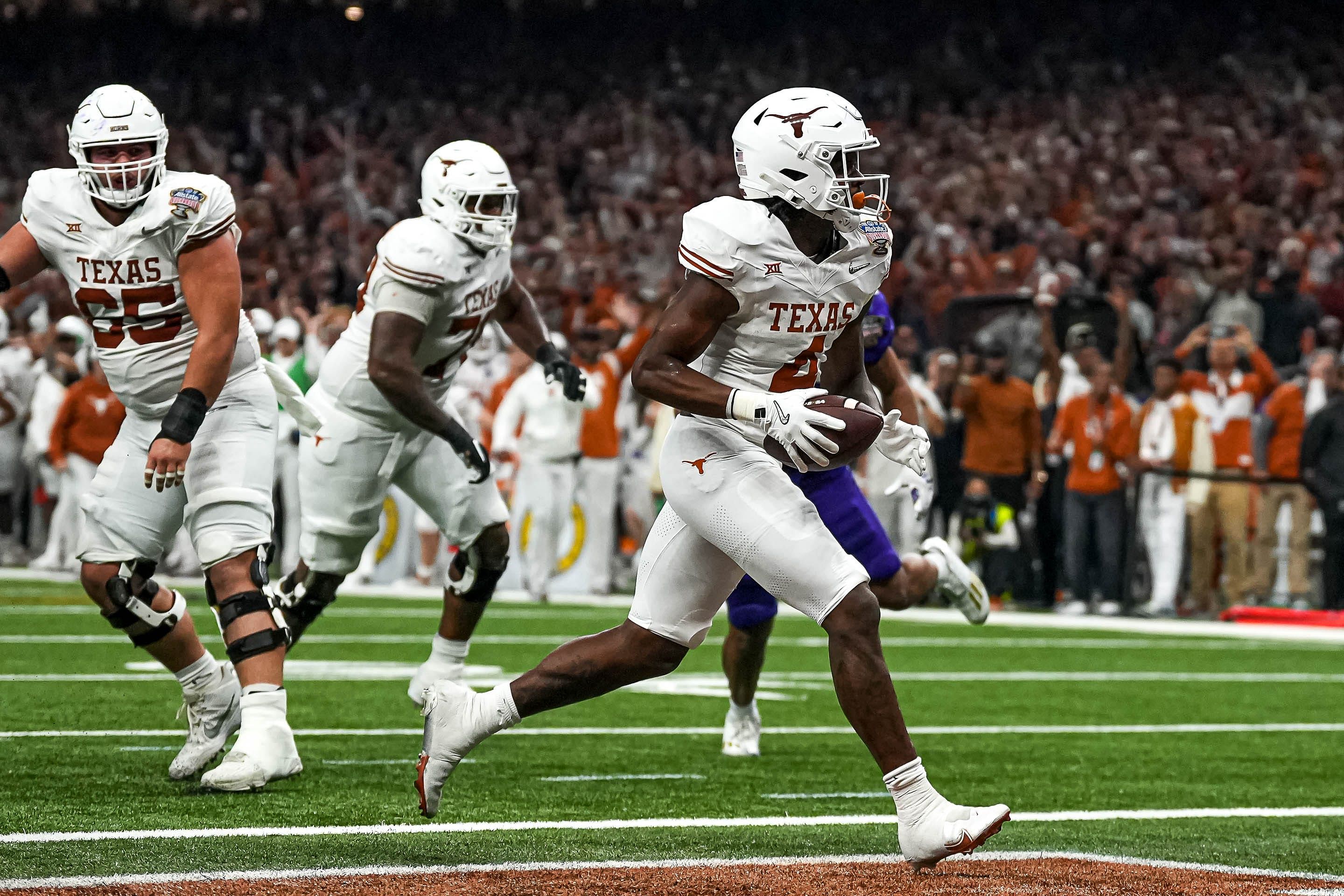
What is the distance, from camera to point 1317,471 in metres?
13.4

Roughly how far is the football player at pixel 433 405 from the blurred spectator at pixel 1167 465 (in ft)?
25.4

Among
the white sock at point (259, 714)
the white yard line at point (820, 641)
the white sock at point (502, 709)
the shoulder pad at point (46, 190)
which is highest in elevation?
the shoulder pad at point (46, 190)

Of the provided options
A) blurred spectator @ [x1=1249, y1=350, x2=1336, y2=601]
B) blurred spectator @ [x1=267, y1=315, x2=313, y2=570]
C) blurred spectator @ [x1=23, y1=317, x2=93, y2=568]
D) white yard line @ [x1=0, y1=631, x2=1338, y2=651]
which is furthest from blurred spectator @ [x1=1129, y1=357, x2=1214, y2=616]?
blurred spectator @ [x1=23, y1=317, x2=93, y2=568]

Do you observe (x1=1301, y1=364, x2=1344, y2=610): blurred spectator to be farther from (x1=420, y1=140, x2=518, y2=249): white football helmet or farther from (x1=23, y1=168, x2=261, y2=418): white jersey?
(x1=23, y1=168, x2=261, y2=418): white jersey

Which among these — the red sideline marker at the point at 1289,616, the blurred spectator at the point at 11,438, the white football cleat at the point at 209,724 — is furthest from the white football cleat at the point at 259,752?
the blurred spectator at the point at 11,438

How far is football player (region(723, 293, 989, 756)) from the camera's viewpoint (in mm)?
6367

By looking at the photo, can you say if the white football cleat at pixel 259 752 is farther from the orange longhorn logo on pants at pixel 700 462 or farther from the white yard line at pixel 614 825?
the orange longhorn logo on pants at pixel 700 462

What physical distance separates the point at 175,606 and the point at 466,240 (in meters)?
1.85

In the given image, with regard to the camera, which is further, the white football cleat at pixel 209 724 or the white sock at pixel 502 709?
the white football cleat at pixel 209 724

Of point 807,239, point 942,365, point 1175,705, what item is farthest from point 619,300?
point 807,239

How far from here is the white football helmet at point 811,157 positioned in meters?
4.62

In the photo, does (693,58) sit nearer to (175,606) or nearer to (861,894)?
(175,606)

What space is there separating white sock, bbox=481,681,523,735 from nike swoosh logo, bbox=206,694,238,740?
139 centimetres

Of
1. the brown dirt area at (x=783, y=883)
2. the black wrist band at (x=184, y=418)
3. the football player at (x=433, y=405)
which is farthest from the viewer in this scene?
the football player at (x=433, y=405)
